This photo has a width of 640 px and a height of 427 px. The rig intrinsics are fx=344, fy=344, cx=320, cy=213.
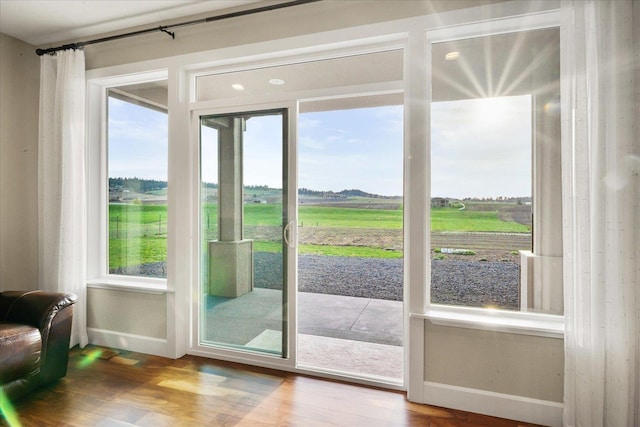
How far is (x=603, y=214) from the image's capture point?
182 centimetres

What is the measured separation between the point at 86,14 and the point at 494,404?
4.13 m

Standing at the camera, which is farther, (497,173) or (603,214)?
(497,173)

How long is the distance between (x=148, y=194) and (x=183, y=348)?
1398 mm

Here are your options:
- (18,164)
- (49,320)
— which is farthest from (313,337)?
(18,164)

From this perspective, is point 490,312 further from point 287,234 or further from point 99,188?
point 99,188

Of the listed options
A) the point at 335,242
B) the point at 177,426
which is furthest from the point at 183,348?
the point at 335,242

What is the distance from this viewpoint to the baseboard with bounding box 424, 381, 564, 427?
2.03 m

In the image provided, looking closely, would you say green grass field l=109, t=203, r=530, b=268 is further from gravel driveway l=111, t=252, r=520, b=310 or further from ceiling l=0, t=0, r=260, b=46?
ceiling l=0, t=0, r=260, b=46

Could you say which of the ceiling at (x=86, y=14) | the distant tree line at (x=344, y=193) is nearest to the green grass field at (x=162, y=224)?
the distant tree line at (x=344, y=193)

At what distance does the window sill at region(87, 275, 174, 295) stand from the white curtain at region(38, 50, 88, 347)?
0.45 feet

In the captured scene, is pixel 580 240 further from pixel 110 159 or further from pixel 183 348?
pixel 110 159

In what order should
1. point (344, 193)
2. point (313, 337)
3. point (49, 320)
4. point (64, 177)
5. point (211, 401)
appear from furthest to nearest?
point (344, 193) → point (313, 337) → point (64, 177) → point (49, 320) → point (211, 401)

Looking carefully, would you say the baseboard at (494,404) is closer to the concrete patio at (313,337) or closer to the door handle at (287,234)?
the concrete patio at (313,337)

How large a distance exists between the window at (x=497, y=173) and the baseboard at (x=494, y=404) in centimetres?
54
